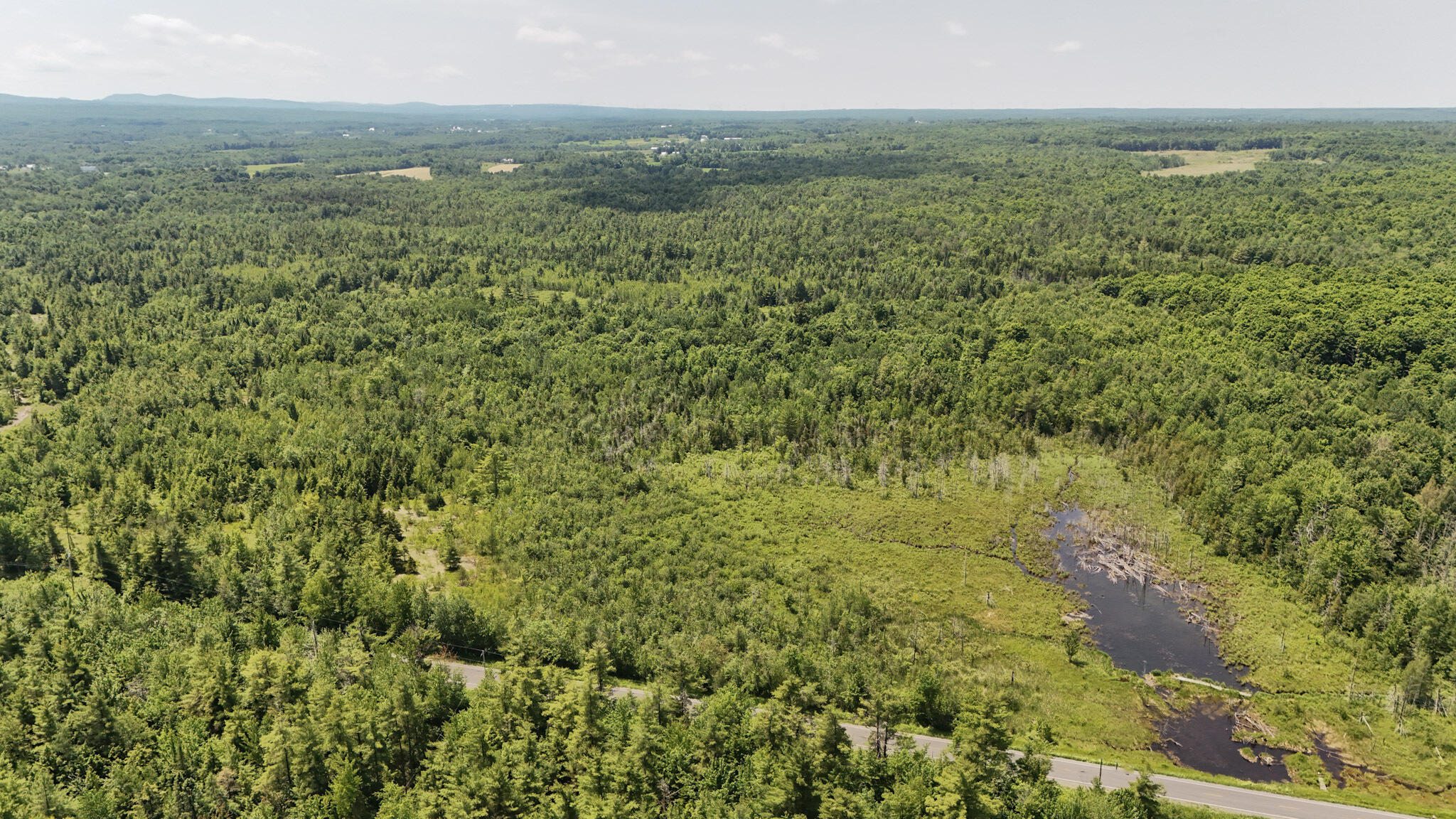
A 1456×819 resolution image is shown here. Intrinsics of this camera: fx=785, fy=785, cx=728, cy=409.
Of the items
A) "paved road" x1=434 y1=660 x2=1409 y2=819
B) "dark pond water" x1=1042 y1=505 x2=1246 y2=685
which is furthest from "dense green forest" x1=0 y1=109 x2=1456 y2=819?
"dark pond water" x1=1042 y1=505 x2=1246 y2=685

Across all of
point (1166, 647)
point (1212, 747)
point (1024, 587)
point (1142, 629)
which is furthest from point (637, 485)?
point (1212, 747)

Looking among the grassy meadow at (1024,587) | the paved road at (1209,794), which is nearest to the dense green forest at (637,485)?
the grassy meadow at (1024,587)

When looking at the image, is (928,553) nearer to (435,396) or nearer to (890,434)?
(890,434)

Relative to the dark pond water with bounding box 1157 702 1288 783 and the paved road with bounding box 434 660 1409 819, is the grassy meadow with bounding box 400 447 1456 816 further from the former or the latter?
the paved road with bounding box 434 660 1409 819

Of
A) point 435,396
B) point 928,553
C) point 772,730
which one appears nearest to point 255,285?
point 435,396

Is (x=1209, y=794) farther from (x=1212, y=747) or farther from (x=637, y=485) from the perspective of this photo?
(x=637, y=485)
